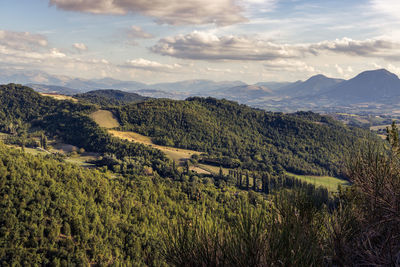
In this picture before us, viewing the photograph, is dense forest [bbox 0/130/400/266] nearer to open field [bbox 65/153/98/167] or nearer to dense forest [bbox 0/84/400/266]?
dense forest [bbox 0/84/400/266]

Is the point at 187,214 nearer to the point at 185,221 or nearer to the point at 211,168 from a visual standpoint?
the point at 185,221

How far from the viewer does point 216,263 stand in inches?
350

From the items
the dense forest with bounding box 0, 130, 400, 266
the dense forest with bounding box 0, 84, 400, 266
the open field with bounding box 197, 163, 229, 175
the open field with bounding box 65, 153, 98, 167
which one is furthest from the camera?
the open field with bounding box 197, 163, 229, 175

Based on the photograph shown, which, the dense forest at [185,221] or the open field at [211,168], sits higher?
the dense forest at [185,221]

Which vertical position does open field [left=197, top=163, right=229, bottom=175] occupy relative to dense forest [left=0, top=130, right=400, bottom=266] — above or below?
below

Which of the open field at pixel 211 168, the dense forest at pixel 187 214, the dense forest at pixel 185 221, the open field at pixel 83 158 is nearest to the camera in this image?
the dense forest at pixel 185 221

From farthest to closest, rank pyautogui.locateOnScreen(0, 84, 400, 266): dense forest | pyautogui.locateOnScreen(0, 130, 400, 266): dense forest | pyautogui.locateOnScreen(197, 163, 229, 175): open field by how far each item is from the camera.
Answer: pyautogui.locateOnScreen(197, 163, 229, 175): open field < pyautogui.locateOnScreen(0, 84, 400, 266): dense forest < pyautogui.locateOnScreen(0, 130, 400, 266): dense forest

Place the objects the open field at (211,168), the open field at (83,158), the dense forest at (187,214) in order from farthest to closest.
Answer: the open field at (211,168) → the open field at (83,158) → the dense forest at (187,214)

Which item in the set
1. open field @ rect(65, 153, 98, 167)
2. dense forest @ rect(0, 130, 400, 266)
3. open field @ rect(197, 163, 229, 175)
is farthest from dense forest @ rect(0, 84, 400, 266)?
open field @ rect(197, 163, 229, 175)

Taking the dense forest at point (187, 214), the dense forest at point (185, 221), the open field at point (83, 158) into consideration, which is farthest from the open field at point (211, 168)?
the open field at point (83, 158)

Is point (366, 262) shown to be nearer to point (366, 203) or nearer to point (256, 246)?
point (366, 203)

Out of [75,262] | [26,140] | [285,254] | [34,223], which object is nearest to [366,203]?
[285,254]

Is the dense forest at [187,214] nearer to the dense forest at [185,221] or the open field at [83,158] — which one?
the dense forest at [185,221]

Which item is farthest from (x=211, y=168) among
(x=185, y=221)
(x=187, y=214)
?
(x=185, y=221)
